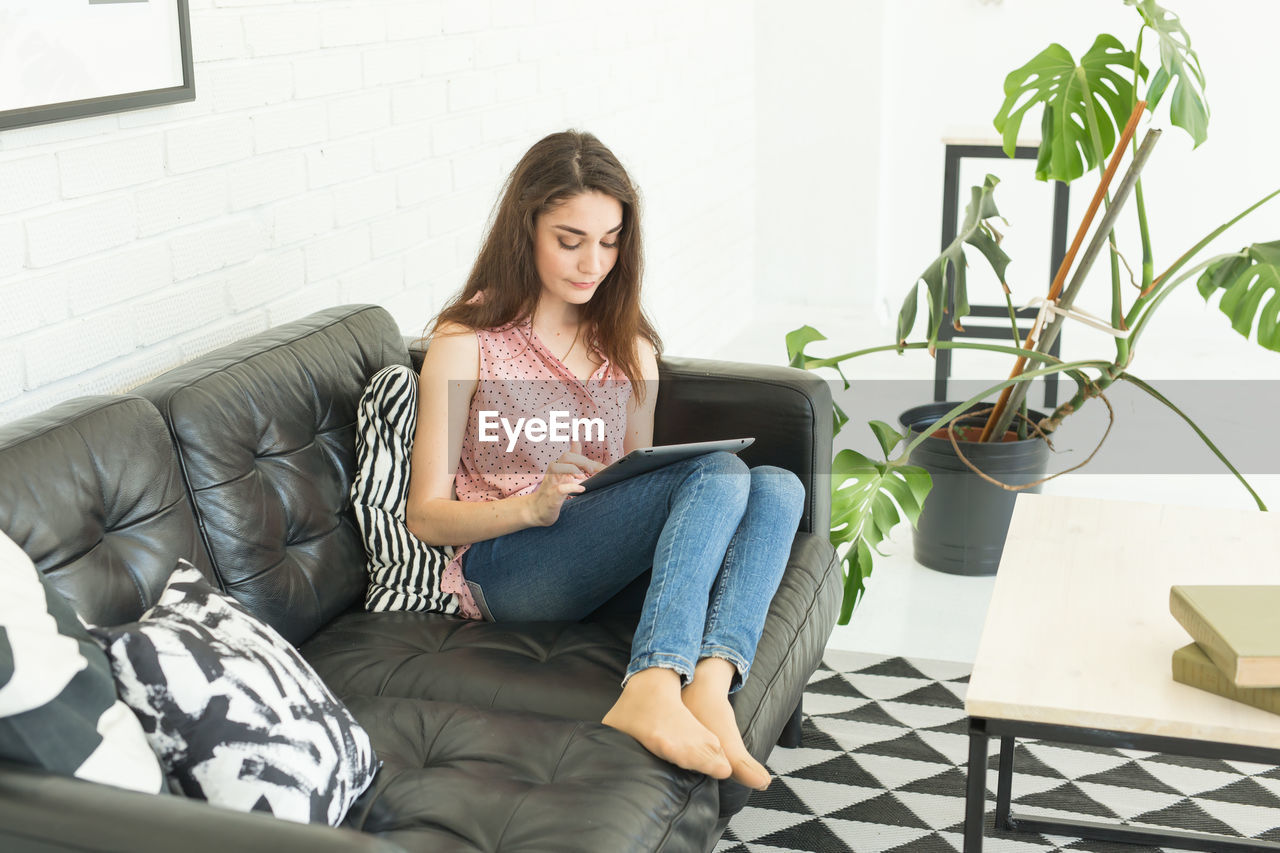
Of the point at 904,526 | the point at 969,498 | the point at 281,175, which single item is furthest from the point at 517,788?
the point at 904,526

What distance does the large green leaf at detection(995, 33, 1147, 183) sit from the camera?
254 cm

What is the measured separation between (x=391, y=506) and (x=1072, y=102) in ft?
5.38

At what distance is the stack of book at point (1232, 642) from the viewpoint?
4.11ft

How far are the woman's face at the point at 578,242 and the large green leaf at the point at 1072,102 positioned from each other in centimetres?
105

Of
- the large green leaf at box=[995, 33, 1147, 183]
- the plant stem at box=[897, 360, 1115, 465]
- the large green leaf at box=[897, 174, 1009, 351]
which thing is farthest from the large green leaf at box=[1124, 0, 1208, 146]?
the plant stem at box=[897, 360, 1115, 465]

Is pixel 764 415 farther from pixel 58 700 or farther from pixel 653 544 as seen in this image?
pixel 58 700

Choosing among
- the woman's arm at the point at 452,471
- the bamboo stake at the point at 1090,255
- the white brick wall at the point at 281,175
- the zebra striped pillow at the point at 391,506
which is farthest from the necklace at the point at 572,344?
→ the bamboo stake at the point at 1090,255

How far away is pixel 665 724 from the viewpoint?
1424 mm

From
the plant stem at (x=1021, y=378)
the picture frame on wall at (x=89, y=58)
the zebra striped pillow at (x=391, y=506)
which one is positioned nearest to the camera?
the picture frame on wall at (x=89, y=58)

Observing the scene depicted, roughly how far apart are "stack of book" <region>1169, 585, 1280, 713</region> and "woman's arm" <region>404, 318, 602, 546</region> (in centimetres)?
76

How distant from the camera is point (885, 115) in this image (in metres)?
5.29

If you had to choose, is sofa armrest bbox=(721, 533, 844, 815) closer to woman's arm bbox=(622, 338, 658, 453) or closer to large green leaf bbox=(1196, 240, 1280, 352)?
woman's arm bbox=(622, 338, 658, 453)

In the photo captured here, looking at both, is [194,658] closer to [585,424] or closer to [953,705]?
[585,424]

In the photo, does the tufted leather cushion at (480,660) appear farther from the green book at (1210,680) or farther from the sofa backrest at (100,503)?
the green book at (1210,680)
